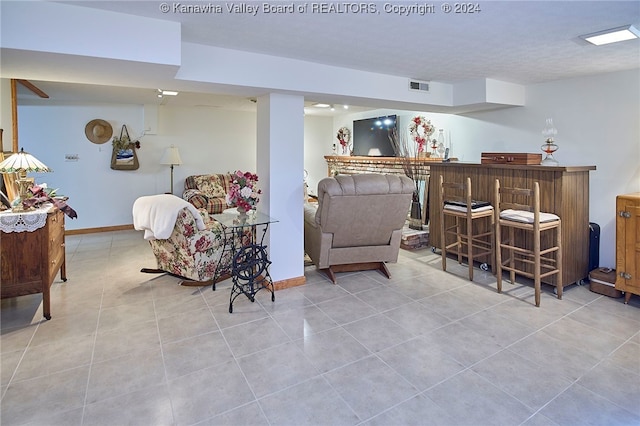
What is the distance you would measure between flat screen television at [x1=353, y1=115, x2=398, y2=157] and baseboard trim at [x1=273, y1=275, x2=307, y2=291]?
10.8 ft

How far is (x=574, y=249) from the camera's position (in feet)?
11.9

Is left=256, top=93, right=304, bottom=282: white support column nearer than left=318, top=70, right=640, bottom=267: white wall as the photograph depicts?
Yes

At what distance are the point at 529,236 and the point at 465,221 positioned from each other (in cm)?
79

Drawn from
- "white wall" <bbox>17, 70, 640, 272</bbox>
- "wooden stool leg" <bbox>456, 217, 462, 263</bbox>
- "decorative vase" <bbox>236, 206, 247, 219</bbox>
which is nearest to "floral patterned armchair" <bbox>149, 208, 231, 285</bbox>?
"decorative vase" <bbox>236, 206, 247, 219</bbox>

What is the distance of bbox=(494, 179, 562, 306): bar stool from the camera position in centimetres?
324

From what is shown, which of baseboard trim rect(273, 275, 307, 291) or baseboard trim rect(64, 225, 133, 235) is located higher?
baseboard trim rect(64, 225, 133, 235)

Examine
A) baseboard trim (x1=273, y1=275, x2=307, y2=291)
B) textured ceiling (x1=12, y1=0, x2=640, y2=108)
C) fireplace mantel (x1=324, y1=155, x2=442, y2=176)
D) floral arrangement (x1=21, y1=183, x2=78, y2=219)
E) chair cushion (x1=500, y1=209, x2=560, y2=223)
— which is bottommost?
baseboard trim (x1=273, y1=275, x2=307, y2=291)

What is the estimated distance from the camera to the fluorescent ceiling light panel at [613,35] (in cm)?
244

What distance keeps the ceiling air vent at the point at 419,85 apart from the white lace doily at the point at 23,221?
376 centimetres

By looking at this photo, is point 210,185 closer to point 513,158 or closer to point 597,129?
point 513,158

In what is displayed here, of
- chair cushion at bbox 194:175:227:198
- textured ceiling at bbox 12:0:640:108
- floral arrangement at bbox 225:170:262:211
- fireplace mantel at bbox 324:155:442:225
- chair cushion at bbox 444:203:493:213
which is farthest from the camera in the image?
chair cushion at bbox 194:175:227:198

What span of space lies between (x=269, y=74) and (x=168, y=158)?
13.4ft

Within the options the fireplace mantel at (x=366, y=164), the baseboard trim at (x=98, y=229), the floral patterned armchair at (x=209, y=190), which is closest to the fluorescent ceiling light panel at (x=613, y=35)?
the fireplace mantel at (x=366, y=164)

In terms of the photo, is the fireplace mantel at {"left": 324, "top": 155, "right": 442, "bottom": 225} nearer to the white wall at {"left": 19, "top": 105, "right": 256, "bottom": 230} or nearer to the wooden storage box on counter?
the wooden storage box on counter
